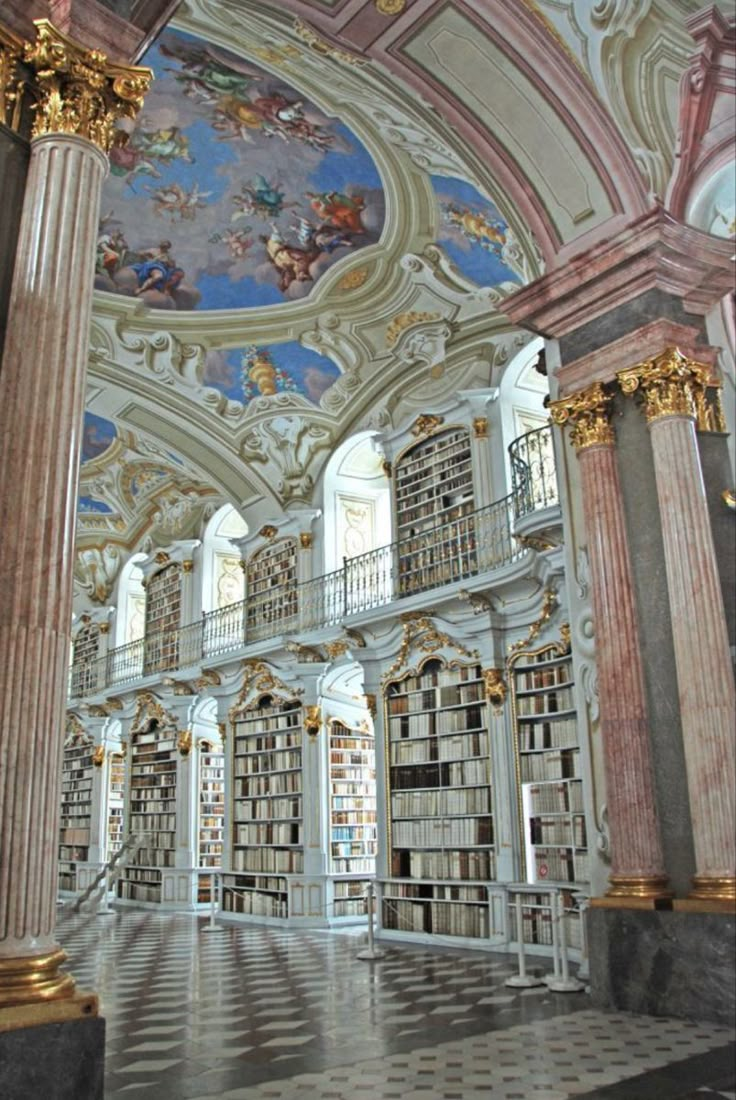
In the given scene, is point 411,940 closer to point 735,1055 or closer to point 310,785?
→ point 310,785

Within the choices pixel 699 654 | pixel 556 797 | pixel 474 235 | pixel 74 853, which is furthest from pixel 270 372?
pixel 74 853

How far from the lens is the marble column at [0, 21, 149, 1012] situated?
3.36 metres

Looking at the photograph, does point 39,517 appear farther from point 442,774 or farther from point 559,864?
point 442,774

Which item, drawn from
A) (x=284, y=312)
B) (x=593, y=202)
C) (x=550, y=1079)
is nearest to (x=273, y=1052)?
(x=550, y=1079)

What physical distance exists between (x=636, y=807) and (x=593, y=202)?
4.73m

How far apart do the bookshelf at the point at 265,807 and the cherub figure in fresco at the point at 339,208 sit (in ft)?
21.2

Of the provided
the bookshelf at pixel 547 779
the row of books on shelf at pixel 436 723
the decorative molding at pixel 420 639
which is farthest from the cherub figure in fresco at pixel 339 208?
the row of books on shelf at pixel 436 723

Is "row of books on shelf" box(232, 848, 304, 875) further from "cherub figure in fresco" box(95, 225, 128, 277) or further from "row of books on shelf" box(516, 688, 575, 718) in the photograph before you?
"cherub figure in fresco" box(95, 225, 128, 277)

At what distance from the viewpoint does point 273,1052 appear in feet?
16.4

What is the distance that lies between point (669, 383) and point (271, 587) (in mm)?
8924

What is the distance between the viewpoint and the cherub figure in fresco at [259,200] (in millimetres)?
10852

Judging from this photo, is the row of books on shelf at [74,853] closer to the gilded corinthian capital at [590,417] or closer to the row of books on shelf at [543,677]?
the row of books on shelf at [543,677]

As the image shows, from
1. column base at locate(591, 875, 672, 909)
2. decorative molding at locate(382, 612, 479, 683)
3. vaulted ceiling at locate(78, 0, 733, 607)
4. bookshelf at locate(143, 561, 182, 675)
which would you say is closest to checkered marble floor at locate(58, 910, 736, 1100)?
column base at locate(591, 875, 672, 909)

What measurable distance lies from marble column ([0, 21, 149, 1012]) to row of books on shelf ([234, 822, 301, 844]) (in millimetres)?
9546
